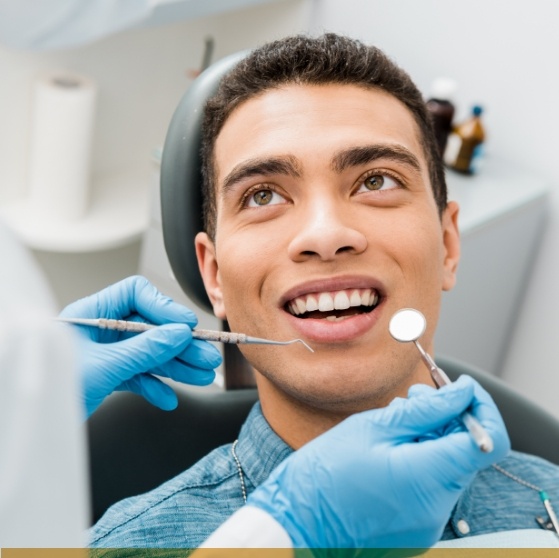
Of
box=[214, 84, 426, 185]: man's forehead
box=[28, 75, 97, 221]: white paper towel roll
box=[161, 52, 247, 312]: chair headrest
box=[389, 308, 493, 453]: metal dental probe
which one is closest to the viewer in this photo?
box=[389, 308, 493, 453]: metal dental probe

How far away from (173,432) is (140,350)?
246mm

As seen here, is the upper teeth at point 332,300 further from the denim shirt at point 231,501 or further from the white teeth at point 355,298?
the denim shirt at point 231,501

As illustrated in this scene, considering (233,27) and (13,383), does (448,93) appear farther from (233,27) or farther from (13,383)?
(13,383)

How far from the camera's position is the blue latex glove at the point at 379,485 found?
1.02 m

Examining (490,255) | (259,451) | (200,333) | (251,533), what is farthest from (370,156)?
(490,255)

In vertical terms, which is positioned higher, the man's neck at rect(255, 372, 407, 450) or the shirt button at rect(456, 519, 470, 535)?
the man's neck at rect(255, 372, 407, 450)

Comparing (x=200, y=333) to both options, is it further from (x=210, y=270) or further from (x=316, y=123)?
(x=316, y=123)

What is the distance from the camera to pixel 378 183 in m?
1.42

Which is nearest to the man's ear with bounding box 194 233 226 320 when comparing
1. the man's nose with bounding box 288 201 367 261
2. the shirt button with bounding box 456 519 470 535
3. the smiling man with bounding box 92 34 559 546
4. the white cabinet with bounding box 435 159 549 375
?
the smiling man with bounding box 92 34 559 546

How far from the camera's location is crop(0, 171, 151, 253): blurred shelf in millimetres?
2596

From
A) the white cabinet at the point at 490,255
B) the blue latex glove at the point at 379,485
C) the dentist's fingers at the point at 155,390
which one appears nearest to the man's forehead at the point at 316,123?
the dentist's fingers at the point at 155,390

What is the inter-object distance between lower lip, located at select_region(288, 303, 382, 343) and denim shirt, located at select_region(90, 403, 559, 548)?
0.67 feet

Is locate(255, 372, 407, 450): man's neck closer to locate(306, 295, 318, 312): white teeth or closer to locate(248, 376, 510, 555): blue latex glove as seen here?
locate(306, 295, 318, 312): white teeth

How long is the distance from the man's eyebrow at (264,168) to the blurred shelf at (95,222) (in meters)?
1.23
